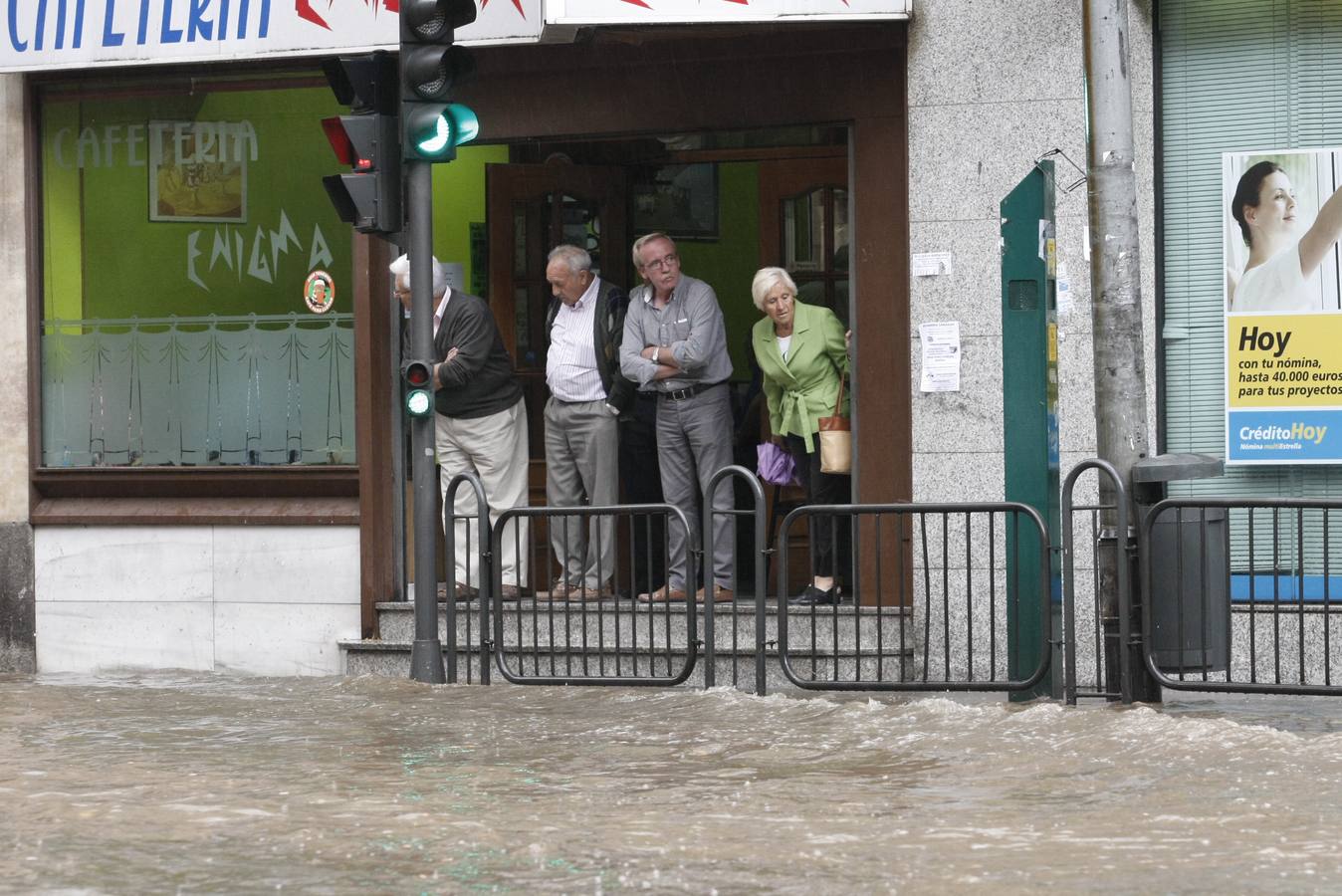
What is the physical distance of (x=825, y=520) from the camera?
32.8 ft

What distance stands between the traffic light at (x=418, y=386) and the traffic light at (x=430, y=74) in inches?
40.0

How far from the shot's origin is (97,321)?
11.8m

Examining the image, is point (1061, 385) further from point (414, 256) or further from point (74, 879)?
point (74, 879)

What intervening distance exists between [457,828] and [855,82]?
5965 mm

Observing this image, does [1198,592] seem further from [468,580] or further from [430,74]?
[430,74]

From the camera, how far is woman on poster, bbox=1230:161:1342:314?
31.9ft

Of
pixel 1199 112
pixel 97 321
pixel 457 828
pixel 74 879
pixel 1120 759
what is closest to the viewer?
pixel 74 879

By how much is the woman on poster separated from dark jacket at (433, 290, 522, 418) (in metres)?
4.15

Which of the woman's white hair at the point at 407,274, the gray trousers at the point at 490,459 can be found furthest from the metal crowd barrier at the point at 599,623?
the woman's white hair at the point at 407,274

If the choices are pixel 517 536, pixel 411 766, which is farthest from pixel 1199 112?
pixel 411 766

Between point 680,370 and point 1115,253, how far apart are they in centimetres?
314

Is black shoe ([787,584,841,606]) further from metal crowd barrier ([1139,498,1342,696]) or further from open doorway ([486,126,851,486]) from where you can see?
open doorway ([486,126,851,486])

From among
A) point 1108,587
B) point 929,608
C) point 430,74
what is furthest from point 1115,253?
point 430,74

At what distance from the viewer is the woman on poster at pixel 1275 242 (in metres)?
9.72
